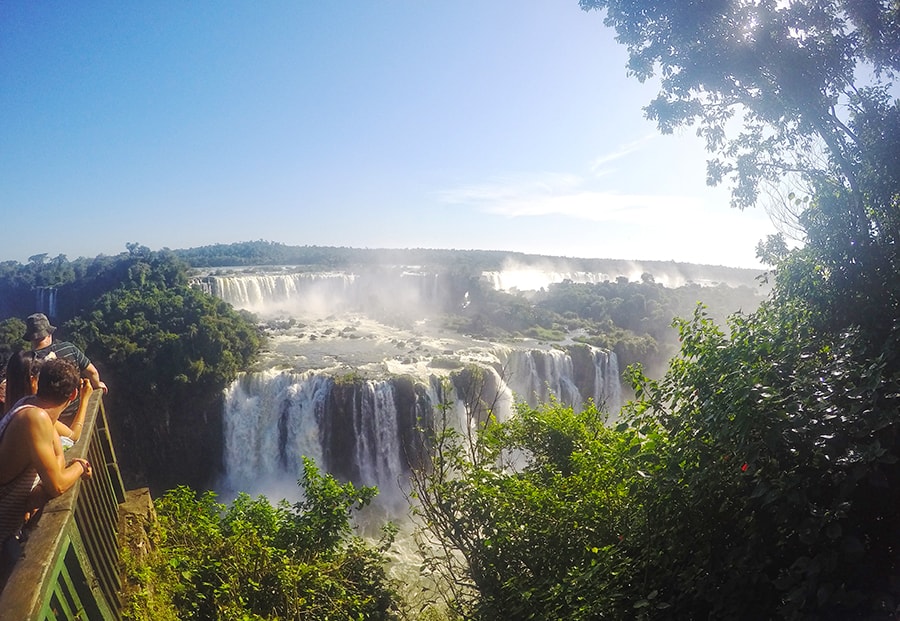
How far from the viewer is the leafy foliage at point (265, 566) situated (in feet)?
16.2

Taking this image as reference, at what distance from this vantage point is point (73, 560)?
238cm

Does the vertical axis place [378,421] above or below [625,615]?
below

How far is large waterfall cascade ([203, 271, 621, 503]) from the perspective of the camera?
20203 mm

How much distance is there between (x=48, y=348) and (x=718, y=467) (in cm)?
554

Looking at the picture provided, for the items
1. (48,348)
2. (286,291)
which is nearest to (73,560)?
(48,348)

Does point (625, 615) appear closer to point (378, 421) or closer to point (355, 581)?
point (355, 581)

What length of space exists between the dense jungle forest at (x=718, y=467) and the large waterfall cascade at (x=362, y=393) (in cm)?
761

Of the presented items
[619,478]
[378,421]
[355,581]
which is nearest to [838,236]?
[619,478]

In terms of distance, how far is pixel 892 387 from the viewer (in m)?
2.70

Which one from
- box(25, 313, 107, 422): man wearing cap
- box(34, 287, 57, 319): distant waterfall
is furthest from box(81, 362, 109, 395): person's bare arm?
box(34, 287, 57, 319): distant waterfall

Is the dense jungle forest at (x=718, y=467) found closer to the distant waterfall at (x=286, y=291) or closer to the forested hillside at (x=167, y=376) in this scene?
the forested hillside at (x=167, y=376)

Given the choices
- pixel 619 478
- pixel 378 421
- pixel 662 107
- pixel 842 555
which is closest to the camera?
pixel 842 555

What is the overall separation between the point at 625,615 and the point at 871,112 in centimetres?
831

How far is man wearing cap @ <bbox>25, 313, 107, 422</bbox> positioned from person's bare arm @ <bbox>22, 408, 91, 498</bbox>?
1.56m
